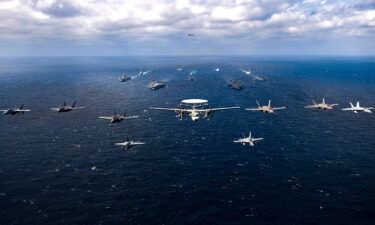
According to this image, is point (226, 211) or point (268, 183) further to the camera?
point (268, 183)

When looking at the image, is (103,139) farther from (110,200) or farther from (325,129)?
(325,129)

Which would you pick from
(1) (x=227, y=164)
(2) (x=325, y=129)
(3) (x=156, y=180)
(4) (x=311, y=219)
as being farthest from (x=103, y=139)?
(2) (x=325, y=129)

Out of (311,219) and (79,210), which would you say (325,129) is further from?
(79,210)

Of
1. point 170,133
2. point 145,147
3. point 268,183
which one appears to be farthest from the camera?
point 170,133

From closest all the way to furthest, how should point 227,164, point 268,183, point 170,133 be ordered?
point 268,183 < point 227,164 < point 170,133

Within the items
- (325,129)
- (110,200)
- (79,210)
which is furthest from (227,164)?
(325,129)

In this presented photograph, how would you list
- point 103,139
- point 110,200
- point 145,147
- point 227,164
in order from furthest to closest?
1. point 103,139
2. point 145,147
3. point 227,164
4. point 110,200

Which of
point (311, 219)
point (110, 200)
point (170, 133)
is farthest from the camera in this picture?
point (170, 133)

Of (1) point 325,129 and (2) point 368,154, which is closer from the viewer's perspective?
(2) point 368,154
